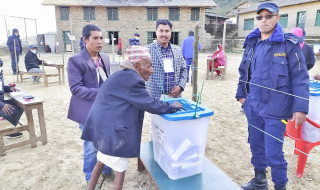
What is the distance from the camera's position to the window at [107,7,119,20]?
79.9ft

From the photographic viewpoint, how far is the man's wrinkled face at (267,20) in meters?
2.05

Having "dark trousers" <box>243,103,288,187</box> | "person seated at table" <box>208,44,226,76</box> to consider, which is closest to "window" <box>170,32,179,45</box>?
"person seated at table" <box>208,44,226,76</box>

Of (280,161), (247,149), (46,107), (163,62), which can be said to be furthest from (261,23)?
(46,107)

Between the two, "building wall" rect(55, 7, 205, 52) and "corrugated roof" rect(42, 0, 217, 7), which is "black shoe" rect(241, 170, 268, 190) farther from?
"corrugated roof" rect(42, 0, 217, 7)

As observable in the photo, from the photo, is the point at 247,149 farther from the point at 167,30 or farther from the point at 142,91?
Answer: the point at 142,91

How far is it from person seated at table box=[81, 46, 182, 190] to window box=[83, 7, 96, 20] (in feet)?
82.5

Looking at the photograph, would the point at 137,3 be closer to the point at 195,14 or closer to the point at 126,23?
the point at 126,23

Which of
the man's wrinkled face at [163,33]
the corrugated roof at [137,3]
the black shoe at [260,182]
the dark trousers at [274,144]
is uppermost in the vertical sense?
the corrugated roof at [137,3]

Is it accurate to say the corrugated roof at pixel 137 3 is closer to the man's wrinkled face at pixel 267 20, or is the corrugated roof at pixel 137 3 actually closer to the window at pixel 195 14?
the window at pixel 195 14

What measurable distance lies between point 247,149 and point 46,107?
4.91 meters

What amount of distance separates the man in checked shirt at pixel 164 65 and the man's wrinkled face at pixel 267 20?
42.8 inches

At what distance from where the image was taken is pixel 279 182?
213cm

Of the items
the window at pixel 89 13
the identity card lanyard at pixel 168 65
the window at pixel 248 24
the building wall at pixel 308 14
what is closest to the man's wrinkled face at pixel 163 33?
the identity card lanyard at pixel 168 65

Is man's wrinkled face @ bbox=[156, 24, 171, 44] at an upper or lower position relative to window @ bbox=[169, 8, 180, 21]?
lower
